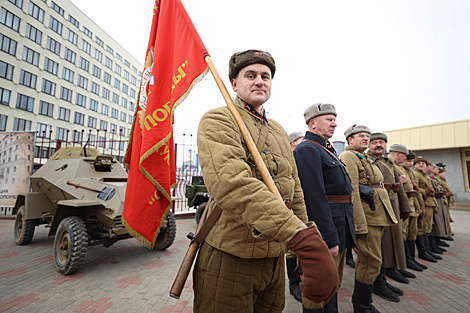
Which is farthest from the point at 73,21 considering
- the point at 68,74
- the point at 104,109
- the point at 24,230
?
the point at 24,230

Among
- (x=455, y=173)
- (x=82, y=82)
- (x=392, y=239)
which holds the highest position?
(x=82, y=82)

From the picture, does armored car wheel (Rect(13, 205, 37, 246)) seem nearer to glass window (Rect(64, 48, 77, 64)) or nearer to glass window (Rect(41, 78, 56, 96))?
glass window (Rect(41, 78, 56, 96))

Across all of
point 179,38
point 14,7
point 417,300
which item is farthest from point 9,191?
point 14,7

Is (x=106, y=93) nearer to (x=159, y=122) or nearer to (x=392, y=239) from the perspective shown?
(x=159, y=122)

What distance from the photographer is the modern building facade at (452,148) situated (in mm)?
13875

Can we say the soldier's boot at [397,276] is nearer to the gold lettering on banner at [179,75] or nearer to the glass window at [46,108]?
the gold lettering on banner at [179,75]

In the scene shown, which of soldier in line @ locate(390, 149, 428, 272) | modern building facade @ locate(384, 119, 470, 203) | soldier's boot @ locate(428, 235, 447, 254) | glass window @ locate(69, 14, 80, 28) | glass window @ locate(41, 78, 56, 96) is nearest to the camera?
soldier in line @ locate(390, 149, 428, 272)

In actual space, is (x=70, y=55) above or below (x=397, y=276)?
above

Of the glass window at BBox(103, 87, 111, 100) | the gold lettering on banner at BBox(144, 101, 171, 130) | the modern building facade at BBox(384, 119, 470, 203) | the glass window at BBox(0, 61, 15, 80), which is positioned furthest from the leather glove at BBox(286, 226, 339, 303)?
the glass window at BBox(103, 87, 111, 100)

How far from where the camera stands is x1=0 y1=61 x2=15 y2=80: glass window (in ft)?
67.3

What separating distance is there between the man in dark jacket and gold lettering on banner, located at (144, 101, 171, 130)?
1331 mm

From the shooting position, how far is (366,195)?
3004mm

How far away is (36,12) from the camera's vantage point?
23.7 meters

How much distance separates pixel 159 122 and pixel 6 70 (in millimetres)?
27419
